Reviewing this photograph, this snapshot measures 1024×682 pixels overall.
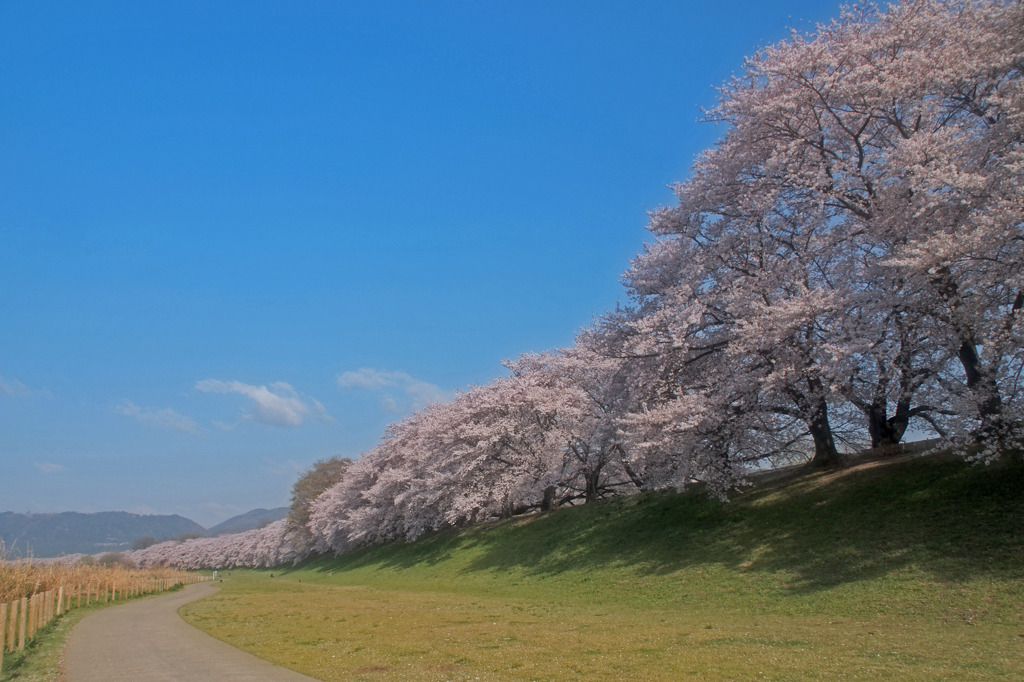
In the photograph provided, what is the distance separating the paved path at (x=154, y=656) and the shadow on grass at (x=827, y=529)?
1436 cm

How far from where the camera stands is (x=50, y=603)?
2202 centimetres

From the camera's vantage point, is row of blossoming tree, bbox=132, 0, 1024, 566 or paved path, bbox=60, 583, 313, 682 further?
row of blossoming tree, bbox=132, 0, 1024, 566

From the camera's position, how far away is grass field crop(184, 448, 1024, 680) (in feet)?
38.9

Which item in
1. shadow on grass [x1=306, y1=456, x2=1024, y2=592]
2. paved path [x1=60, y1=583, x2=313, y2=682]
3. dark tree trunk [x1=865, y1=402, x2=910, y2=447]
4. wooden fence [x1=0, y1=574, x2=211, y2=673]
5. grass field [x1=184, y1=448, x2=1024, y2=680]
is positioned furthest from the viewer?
dark tree trunk [x1=865, y1=402, x2=910, y2=447]

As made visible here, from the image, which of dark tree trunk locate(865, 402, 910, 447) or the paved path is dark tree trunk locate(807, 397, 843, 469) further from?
the paved path

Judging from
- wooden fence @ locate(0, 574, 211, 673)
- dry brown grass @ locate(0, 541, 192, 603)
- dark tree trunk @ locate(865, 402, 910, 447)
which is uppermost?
dark tree trunk @ locate(865, 402, 910, 447)

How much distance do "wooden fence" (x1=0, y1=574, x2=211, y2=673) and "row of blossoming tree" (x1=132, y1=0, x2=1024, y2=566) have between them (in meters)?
18.6

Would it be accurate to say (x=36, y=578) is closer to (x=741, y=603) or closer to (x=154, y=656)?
(x=154, y=656)

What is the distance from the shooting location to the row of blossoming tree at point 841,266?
17.5 m

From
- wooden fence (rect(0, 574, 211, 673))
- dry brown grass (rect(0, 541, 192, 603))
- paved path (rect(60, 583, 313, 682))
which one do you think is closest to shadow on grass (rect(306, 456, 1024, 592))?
paved path (rect(60, 583, 313, 682))

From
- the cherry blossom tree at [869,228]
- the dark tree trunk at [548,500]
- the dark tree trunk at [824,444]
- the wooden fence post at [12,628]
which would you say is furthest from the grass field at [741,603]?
the dark tree trunk at [548,500]

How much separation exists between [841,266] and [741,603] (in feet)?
40.5

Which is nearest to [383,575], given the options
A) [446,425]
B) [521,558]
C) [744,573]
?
[446,425]

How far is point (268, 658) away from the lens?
1480 cm
